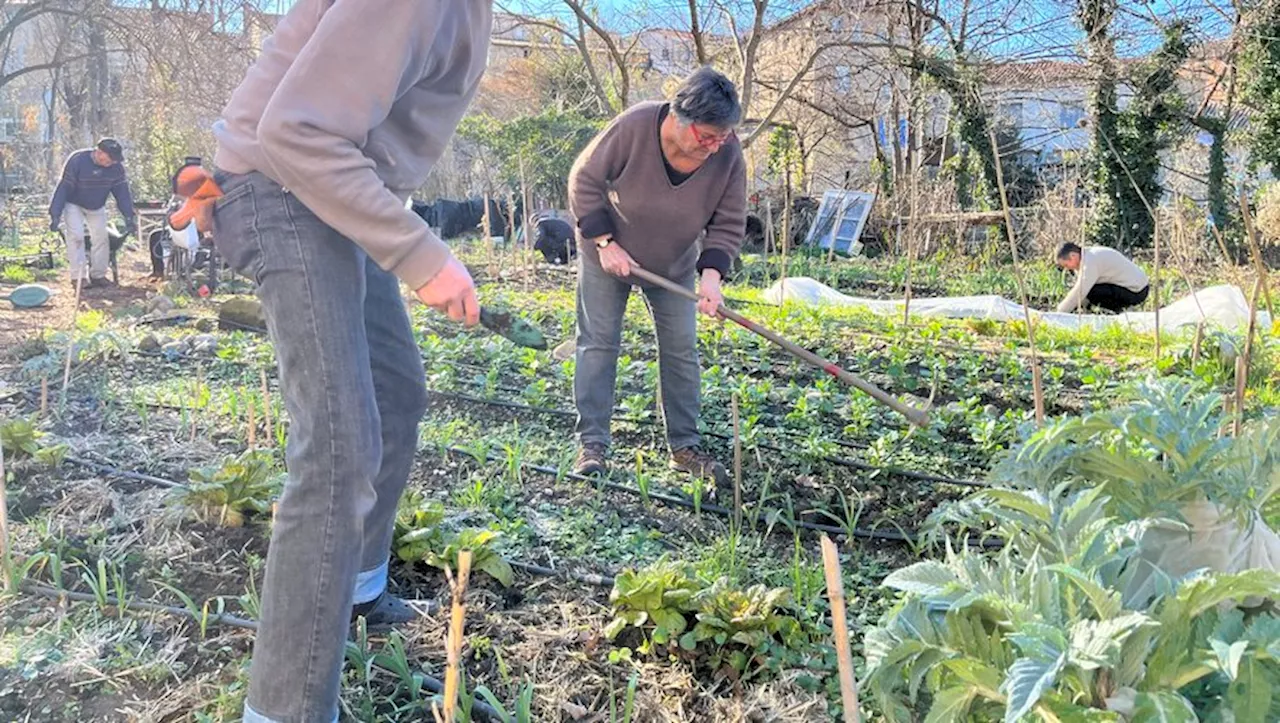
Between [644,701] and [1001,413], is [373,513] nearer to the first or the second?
[644,701]

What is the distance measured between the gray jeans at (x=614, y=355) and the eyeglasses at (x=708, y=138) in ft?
1.89

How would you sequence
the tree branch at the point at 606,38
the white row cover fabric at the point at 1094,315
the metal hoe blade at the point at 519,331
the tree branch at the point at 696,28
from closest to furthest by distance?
the metal hoe blade at the point at 519,331 → the white row cover fabric at the point at 1094,315 → the tree branch at the point at 696,28 → the tree branch at the point at 606,38

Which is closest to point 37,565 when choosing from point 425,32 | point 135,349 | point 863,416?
point 425,32

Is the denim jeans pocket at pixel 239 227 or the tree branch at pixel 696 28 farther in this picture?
the tree branch at pixel 696 28

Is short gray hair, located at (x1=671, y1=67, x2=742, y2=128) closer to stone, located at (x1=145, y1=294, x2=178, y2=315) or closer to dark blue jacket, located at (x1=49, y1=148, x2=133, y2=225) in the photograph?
stone, located at (x1=145, y1=294, x2=178, y2=315)

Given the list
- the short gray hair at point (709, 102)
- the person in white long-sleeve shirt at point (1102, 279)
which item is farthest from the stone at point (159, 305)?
the person in white long-sleeve shirt at point (1102, 279)

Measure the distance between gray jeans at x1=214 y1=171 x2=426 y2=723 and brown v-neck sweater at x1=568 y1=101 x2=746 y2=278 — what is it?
1.68 m

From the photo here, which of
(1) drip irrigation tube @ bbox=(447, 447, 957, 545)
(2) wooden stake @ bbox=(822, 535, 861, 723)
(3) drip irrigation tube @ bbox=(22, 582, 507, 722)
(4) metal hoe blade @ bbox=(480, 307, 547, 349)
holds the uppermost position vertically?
(2) wooden stake @ bbox=(822, 535, 861, 723)

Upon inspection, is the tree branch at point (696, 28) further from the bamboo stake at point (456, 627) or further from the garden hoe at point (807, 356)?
the bamboo stake at point (456, 627)

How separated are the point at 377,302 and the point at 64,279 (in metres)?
10.7

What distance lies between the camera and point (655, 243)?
3.32 m

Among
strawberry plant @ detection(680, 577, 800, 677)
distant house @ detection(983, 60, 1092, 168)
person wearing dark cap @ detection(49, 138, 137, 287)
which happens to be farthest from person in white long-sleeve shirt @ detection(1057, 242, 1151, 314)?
person wearing dark cap @ detection(49, 138, 137, 287)

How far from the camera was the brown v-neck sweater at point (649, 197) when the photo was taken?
10.5 feet

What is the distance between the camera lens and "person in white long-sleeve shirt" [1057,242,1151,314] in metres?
7.88
